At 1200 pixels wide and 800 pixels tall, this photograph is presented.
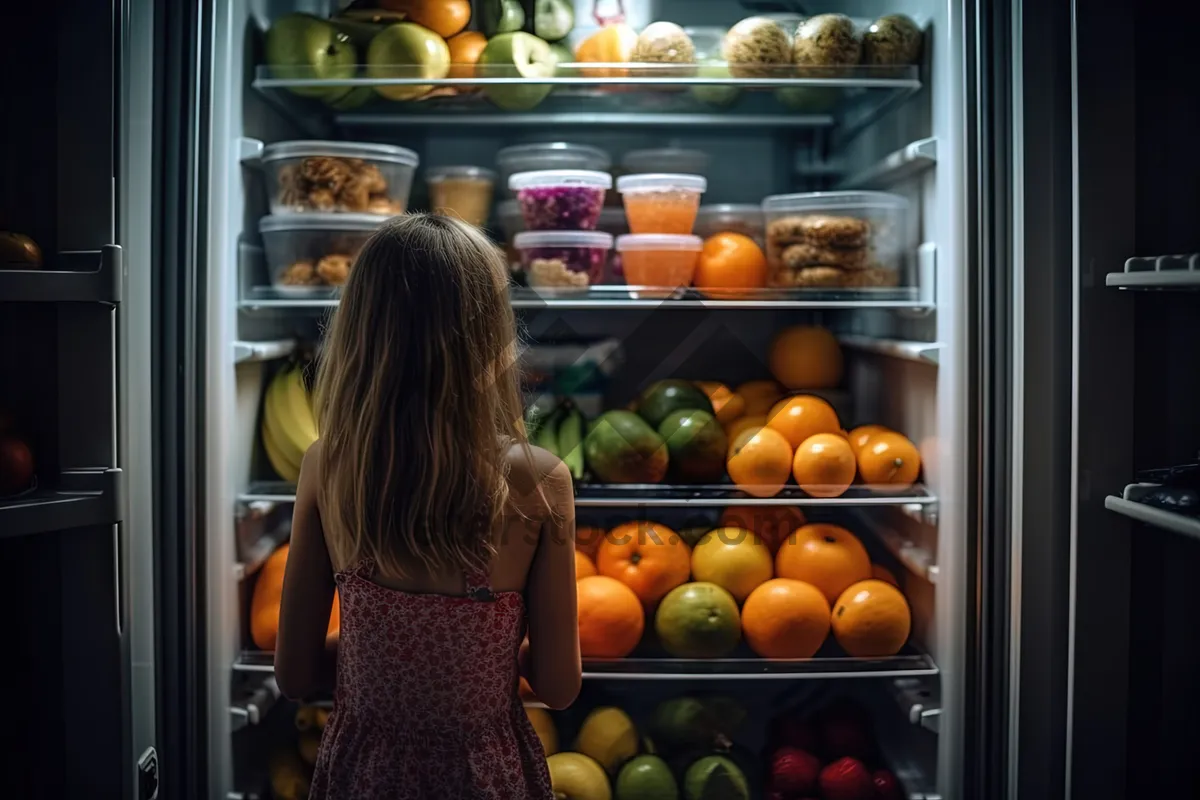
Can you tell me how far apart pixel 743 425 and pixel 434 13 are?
3.30 ft

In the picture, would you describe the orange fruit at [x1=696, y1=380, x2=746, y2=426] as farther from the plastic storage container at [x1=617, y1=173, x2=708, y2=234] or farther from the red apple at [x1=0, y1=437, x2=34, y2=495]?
the red apple at [x1=0, y1=437, x2=34, y2=495]

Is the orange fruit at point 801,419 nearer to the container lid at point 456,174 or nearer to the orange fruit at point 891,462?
the orange fruit at point 891,462

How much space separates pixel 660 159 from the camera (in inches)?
82.4

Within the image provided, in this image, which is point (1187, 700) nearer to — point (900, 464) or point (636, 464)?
point (900, 464)

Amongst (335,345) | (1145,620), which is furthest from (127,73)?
(1145,620)

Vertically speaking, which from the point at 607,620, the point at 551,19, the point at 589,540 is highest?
the point at 551,19

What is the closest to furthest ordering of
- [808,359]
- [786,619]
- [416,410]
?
[416,410] < [786,619] < [808,359]

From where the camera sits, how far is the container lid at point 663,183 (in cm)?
197

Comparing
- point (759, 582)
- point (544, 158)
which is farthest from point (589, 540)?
point (544, 158)

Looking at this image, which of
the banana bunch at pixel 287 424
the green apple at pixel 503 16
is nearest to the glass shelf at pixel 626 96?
the green apple at pixel 503 16

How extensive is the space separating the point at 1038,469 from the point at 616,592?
2.53ft

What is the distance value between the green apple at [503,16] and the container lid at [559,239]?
0.40 m

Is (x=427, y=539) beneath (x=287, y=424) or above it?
beneath

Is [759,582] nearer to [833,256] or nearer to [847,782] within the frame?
[847,782]
